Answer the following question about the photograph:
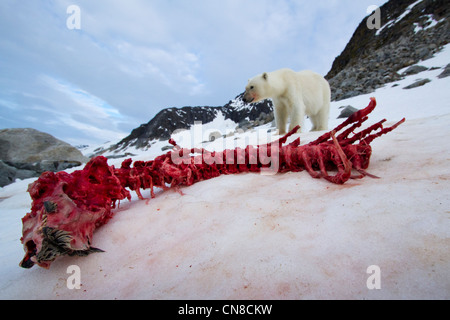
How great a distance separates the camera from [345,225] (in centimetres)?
69

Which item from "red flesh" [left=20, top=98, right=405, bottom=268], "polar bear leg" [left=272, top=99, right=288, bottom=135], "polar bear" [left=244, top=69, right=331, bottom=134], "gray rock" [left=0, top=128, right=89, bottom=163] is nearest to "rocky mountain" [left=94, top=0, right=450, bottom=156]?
"polar bear" [left=244, top=69, right=331, bottom=134]

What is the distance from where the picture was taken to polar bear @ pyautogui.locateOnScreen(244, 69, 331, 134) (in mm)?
4199

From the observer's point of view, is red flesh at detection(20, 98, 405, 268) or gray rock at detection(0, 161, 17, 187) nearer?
red flesh at detection(20, 98, 405, 268)

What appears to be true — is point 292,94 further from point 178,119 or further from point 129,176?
point 178,119

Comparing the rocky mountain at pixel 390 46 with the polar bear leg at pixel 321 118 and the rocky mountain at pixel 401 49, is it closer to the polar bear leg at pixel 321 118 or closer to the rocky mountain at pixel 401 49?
the rocky mountain at pixel 401 49

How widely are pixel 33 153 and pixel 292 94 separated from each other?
8.01 metres

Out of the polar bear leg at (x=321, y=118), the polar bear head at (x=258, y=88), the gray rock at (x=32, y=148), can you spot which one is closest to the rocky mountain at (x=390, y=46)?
the polar bear leg at (x=321, y=118)

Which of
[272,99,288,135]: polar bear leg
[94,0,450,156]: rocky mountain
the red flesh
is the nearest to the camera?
the red flesh

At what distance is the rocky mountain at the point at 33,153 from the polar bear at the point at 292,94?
20.1 feet

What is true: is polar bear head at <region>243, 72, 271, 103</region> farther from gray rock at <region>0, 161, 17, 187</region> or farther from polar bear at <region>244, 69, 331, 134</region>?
gray rock at <region>0, 161, 17, 187</region>

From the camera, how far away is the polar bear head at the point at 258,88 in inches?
164

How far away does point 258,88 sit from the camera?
13.9 ft
